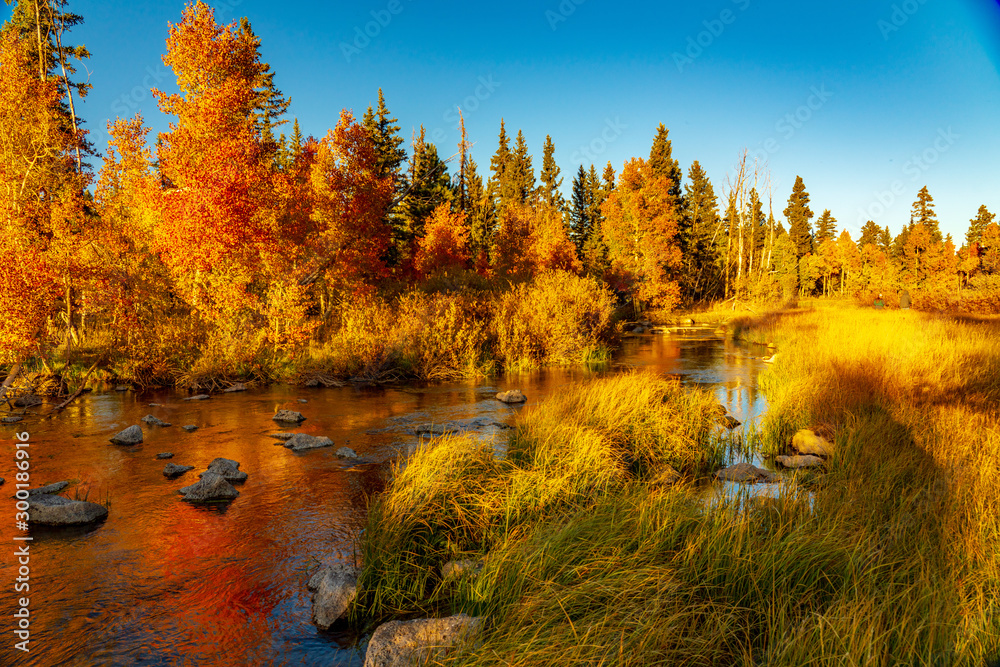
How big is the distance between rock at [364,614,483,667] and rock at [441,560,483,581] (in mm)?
712

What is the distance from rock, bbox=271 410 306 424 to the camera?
13.1 meters

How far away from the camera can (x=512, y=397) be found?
1516cm

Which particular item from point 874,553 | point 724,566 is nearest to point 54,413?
point 724,566

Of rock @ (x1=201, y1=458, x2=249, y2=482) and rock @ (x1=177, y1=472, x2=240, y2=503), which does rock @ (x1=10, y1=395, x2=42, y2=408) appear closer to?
rock @ (x1=201, y1=458, x2=249, y2=482)

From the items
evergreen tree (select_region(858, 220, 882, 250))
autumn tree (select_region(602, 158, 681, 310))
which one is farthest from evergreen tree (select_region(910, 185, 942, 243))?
autumn tree (select_region(602, 158, 681, 310))

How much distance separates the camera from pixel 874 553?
4.51 meters

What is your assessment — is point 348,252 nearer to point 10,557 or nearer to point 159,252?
point 159,252

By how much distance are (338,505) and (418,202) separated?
3679 centimetres

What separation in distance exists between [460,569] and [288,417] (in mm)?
9298

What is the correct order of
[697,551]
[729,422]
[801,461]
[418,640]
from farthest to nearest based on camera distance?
[729,422], [801,461], [697,551], [418,640]

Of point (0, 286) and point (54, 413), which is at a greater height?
point (0, 286)

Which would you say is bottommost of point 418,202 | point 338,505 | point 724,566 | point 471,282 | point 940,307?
point 338,505

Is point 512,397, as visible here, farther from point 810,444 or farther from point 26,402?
point 26,402

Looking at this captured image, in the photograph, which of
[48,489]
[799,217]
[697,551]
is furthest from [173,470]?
[799,217]
